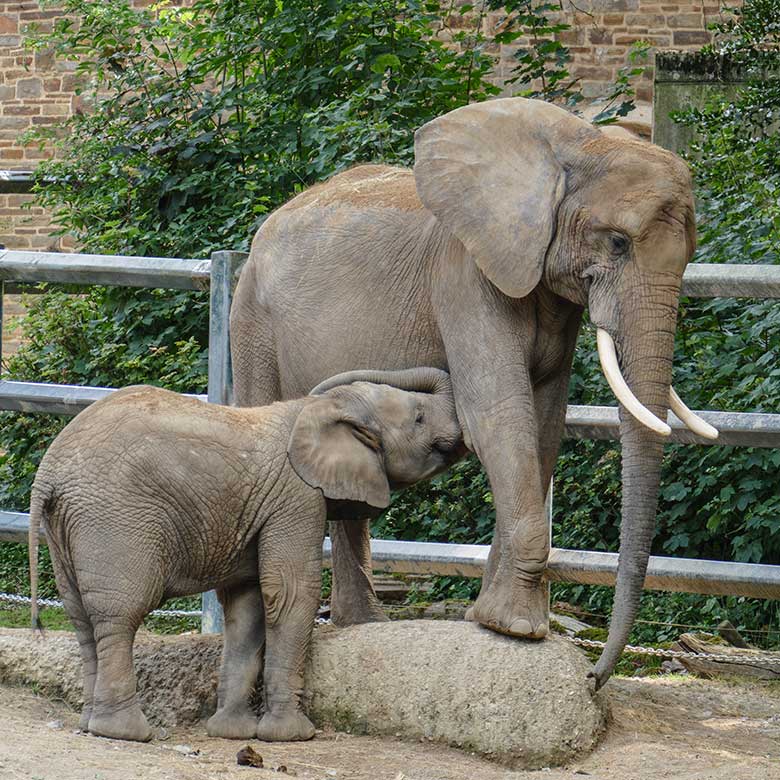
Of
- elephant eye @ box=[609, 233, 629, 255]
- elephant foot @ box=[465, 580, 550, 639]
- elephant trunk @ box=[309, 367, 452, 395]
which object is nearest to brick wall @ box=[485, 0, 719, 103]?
elephant trunk @ box=[309, 367, 452, 395]

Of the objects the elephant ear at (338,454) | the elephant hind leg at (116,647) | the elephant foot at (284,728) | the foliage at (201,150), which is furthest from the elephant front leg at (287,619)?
the foliage at (201,150)

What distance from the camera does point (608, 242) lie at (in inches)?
212

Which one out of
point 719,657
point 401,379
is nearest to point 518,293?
point 401,379

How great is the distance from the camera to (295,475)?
18.1 feet

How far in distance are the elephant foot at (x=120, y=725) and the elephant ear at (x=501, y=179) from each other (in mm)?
1845

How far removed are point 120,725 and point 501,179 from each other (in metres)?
2.21

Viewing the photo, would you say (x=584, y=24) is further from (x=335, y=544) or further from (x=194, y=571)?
(x=194, y=571)

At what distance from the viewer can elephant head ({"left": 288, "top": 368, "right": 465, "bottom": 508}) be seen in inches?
217

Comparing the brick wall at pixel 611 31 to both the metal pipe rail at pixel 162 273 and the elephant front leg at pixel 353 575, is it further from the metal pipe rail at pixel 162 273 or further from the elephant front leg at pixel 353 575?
the elephant front leg at pixel 353 575

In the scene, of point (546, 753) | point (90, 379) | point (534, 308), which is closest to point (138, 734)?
point (546, 753)

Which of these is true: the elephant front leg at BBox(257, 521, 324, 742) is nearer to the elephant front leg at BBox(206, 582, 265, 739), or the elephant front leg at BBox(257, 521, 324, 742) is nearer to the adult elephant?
the elephant front leg at BBox(206, 582, 265, 739)

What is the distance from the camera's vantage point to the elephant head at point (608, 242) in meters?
5.34

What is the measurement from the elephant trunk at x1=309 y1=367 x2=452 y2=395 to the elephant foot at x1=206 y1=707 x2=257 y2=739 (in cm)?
114

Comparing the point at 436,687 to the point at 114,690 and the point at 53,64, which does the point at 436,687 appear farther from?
the point at 53,64
